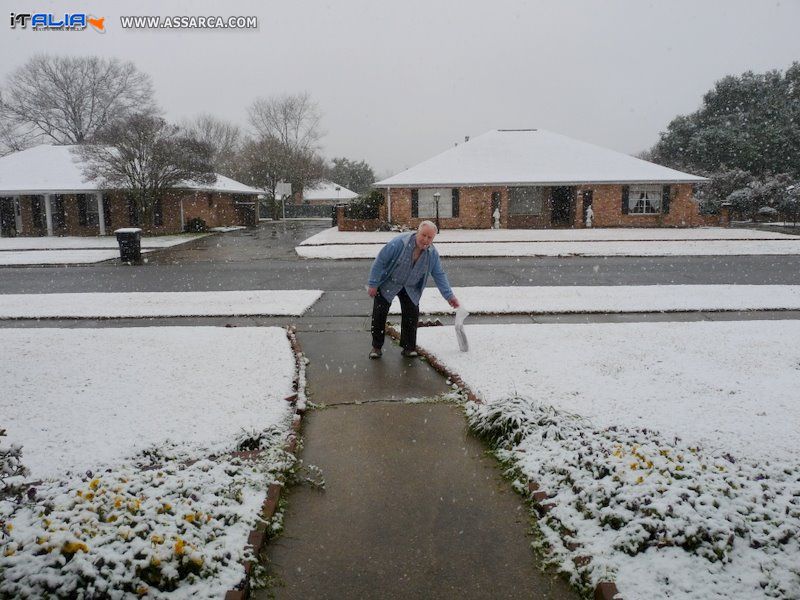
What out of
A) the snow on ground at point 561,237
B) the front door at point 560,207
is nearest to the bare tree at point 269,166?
the snow on ground at point 561,237

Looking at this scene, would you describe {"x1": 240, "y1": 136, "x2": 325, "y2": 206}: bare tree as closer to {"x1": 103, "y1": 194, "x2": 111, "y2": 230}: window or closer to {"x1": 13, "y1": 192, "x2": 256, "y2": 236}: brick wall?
{"x1": 13, "y1": 192, "x2": 256, "y2": 236}: brick wall

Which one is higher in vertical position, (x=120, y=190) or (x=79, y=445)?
(x=120, y=190)

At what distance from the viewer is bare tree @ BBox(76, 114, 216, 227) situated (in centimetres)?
2606

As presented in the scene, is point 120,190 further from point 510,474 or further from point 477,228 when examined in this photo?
point 510,474

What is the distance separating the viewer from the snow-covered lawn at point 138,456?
2678mm

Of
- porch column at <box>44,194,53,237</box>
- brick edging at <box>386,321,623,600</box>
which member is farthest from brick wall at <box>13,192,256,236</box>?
brick edging at <box>386,321,623,600</box>

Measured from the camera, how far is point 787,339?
714 cm

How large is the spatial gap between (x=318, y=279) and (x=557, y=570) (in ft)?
36.9

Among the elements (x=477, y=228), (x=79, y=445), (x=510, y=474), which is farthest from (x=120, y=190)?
(x=510, y=474)

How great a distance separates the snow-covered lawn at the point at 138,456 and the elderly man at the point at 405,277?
3.97 ft

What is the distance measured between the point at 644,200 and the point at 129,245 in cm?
2418

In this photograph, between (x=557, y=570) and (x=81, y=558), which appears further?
(x=557, y=570)

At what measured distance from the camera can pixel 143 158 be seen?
26562 millimetres

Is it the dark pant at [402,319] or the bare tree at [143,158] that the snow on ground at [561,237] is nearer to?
the bare tree at [143,158]
